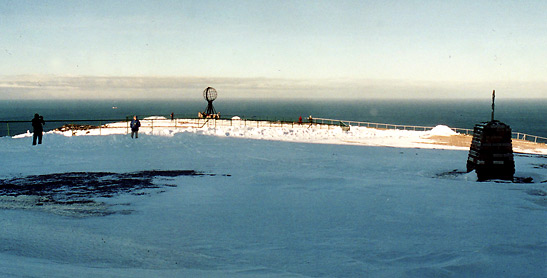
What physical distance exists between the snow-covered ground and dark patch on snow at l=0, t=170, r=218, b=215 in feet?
0.34

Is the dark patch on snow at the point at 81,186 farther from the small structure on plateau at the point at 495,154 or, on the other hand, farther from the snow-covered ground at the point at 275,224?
the small structure on plateau at the point at 495,154

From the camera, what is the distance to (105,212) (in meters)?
8.61

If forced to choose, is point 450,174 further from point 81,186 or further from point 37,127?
point 37,127

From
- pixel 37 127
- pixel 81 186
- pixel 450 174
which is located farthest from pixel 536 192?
pixel 37 127

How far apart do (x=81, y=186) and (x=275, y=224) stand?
6492 mm


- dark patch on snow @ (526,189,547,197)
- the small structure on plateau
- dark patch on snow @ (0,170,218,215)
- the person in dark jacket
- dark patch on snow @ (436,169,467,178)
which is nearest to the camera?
dark patch on snow @ (0,170,218,215)

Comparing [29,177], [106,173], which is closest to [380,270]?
[106,173]

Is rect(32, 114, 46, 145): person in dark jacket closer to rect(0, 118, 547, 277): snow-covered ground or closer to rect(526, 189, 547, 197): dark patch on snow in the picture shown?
rect(0, 118, 547, 277): snow-covered ground

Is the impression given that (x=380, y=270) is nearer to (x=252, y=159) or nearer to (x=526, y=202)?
(x=526, y=202)

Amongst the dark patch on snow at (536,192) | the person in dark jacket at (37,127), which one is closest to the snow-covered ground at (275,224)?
the dark patch on snow at (536,192)

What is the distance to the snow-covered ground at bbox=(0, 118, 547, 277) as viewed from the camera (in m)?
5.83

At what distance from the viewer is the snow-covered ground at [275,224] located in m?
5.83

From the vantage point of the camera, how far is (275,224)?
7.95 m

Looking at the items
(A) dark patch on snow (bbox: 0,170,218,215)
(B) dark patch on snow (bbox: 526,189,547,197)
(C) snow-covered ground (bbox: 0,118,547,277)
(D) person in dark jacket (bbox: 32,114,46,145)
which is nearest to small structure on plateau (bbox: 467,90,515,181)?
(C) snow-covered ground (bbox: 0,118,547,277)
